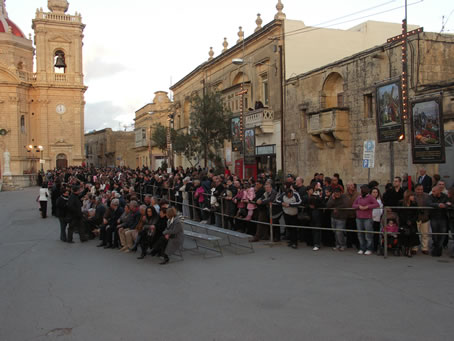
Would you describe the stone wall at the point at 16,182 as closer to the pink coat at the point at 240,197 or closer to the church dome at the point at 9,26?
the church dome at the point at 9,26

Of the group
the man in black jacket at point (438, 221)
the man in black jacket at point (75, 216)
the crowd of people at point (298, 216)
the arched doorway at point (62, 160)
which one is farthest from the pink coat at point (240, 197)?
the arched doorway at point (62, 160)

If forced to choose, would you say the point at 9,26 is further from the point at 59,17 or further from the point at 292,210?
the point at 292,210

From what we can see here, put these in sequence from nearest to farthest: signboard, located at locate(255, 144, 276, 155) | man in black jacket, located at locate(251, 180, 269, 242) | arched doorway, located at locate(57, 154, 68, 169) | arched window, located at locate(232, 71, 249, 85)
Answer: man in black jacket, located at locate(251, 180, 269, 242), signboard, located at locate(255, 144, 276, 155), arched window, located at locate(232, 71, 249, 85), arched doorway, located at locate(57, 154, 68, 169)

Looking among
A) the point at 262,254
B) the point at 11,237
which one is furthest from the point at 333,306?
the point at 11,237

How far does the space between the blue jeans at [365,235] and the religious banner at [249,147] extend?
58.2 ft

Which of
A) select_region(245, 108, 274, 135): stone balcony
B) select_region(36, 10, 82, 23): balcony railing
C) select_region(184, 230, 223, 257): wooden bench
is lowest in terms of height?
select_region(184, 230, 223, 257): wooden bench

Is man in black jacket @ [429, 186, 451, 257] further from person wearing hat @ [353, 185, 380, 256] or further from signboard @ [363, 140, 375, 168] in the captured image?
signboard @ [363, 140, 375, 168]

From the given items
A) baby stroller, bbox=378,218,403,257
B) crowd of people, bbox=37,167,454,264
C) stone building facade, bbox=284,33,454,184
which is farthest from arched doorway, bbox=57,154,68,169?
baby stroller, bbox=378,218,403,257

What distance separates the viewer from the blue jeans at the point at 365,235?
952 cm

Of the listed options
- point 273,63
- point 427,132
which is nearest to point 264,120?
point 273,63

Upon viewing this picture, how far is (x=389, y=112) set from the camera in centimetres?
1605

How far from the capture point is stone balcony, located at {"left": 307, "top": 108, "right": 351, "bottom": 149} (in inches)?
751

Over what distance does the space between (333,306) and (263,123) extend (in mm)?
19894

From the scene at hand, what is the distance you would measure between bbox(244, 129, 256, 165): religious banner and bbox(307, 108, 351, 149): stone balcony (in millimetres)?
6895
